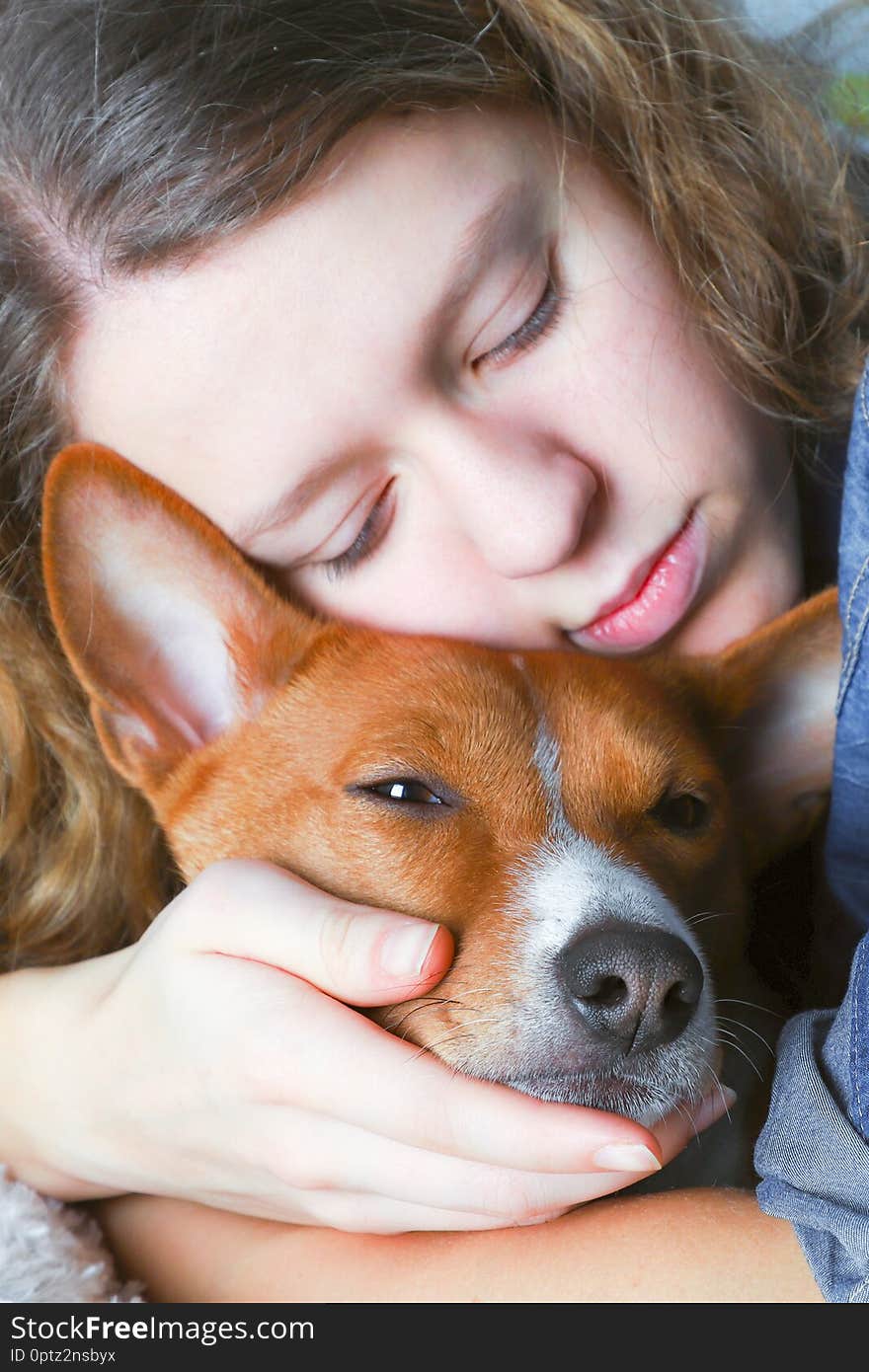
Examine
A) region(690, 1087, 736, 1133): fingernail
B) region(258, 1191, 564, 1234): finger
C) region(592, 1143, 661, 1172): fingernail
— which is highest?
region(592, 1143, 661, 1172): fingernail

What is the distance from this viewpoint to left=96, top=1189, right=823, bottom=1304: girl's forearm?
1.14 meters

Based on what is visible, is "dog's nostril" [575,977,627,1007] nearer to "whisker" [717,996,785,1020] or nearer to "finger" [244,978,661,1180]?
"finger" [244,978,661,1180]

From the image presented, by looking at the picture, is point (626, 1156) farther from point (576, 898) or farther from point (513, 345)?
point (513, 345)

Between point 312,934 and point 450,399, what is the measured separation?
720mm

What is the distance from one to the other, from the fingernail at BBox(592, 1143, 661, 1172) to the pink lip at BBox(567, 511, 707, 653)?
0.82m

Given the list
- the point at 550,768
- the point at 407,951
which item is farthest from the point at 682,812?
the point at 407,951

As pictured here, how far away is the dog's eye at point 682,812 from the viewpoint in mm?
1625

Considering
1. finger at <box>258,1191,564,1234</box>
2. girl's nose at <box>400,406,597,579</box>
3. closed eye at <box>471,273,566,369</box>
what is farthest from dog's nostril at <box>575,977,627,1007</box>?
closed eye at <box>471,273,566,369</box>

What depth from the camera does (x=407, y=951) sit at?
1.21 meters

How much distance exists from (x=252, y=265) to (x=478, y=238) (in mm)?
282

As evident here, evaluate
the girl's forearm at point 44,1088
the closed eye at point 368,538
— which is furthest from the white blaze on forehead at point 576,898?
the girl's forearm at point 44,1088

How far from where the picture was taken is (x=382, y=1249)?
53.1 inches

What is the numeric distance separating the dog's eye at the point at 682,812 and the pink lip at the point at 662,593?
264 mm

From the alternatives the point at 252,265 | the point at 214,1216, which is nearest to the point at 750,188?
the point at 252,265
